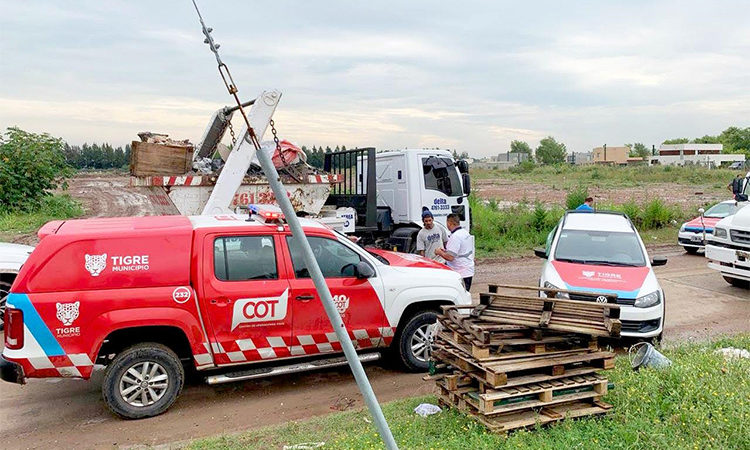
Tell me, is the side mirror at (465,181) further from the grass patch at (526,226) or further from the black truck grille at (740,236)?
the black truck grille at (740,236)

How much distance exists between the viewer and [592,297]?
286 inches

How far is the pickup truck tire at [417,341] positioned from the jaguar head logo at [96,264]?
322 centimetres

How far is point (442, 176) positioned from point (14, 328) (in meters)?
7.83

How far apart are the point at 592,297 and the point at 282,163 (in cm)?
515

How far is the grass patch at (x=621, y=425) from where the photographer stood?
4.36 meters

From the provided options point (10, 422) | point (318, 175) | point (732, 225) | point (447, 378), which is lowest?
point (10, 422)

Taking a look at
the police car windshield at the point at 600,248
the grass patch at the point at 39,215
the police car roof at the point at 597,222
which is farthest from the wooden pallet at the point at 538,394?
the grass patch at the point at 39,215

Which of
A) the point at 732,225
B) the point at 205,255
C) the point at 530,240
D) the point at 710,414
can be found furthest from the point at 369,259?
the point at 530,240

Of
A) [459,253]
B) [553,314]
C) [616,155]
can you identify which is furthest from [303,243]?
[616,155]

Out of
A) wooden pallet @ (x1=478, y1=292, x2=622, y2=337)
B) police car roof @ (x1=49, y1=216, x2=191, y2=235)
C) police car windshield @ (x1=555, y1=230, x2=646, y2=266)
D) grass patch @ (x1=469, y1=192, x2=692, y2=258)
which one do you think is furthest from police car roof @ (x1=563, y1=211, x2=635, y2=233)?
police car roof @ (x1=49, y1=216, x2=191, y2=235)

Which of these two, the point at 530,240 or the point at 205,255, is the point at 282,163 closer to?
the point at 205,255

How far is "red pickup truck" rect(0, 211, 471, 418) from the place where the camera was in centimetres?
520

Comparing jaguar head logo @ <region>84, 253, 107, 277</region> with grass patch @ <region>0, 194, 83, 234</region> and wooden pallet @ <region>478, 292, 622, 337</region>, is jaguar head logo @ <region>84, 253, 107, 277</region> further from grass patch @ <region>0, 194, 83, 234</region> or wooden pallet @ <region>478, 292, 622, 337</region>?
grass patch @ <region>0, 194, 83, 234</region>

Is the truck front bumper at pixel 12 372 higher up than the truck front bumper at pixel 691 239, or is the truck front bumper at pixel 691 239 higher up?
the truck front bumper at pixel 12 372
